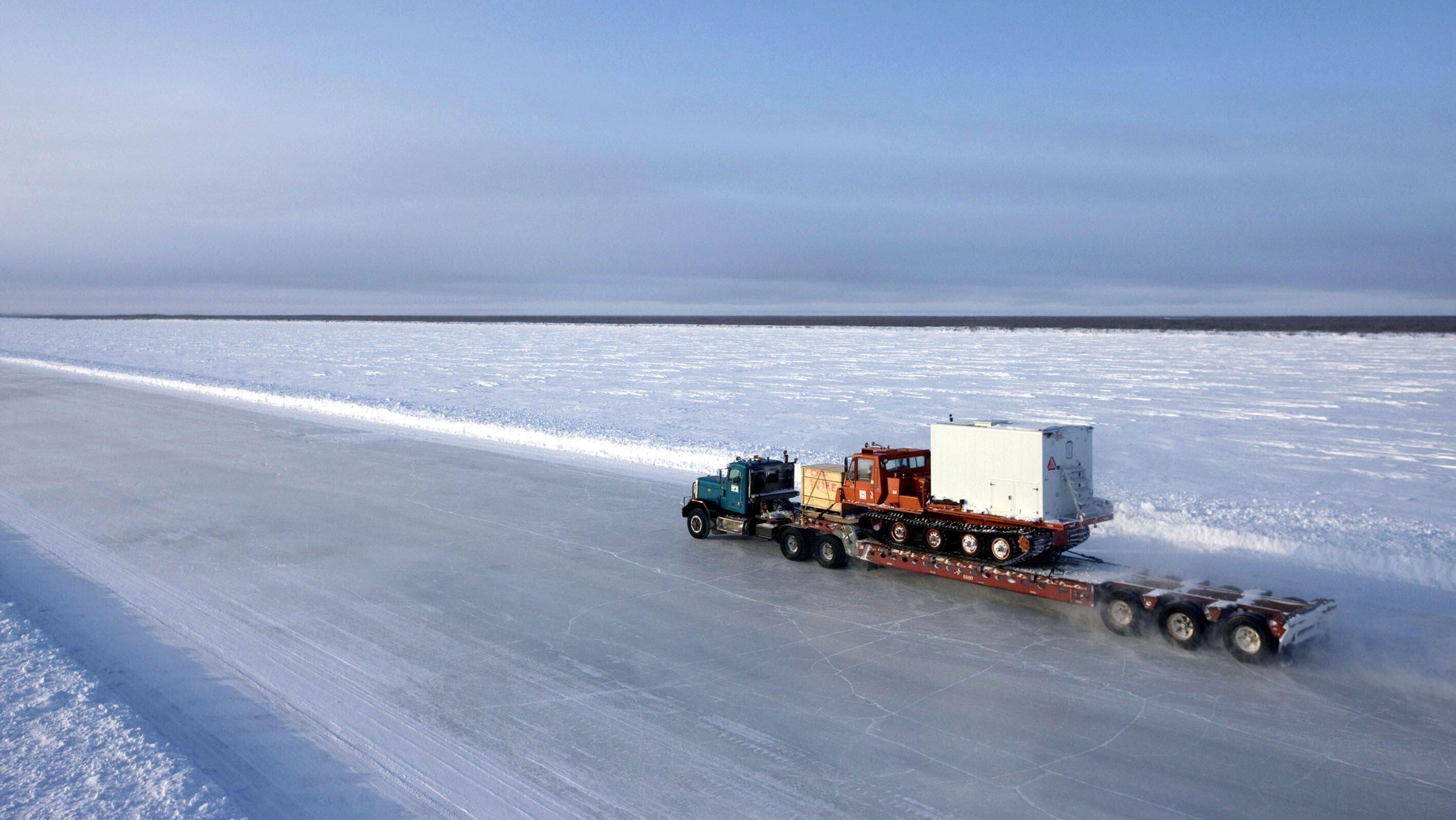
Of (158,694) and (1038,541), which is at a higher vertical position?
(1038,541)

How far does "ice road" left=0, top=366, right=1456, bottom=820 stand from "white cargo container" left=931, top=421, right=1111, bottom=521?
1550mm

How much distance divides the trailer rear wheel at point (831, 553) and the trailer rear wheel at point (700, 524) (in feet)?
9.01

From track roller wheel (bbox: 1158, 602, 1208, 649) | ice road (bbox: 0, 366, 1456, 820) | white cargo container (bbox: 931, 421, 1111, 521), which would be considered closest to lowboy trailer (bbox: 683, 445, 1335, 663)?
track roller wheel (bbox: 1158, 602, 1208, 649)

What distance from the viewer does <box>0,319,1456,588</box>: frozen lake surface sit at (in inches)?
734

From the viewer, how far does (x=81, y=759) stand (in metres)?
8.82

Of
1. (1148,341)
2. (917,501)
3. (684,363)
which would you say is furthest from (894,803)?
(1148,341)

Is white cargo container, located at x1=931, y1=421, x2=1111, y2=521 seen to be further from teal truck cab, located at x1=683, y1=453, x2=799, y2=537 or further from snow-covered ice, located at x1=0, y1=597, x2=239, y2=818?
snow-covered ice, located at x1=0, y1=597, x2=239, y2=818

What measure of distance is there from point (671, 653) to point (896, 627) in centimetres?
331

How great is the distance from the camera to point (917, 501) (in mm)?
15516

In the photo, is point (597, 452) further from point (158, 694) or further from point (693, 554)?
point (158, 694)

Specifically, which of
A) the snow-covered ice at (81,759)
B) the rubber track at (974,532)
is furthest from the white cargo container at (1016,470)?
the snow-covered ice at (81,759)

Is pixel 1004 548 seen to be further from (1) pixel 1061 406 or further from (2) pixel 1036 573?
(1) pixel 1061 406

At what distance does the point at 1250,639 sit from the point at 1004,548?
3.61m

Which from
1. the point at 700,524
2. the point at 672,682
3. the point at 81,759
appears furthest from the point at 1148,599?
the point at 81,759
